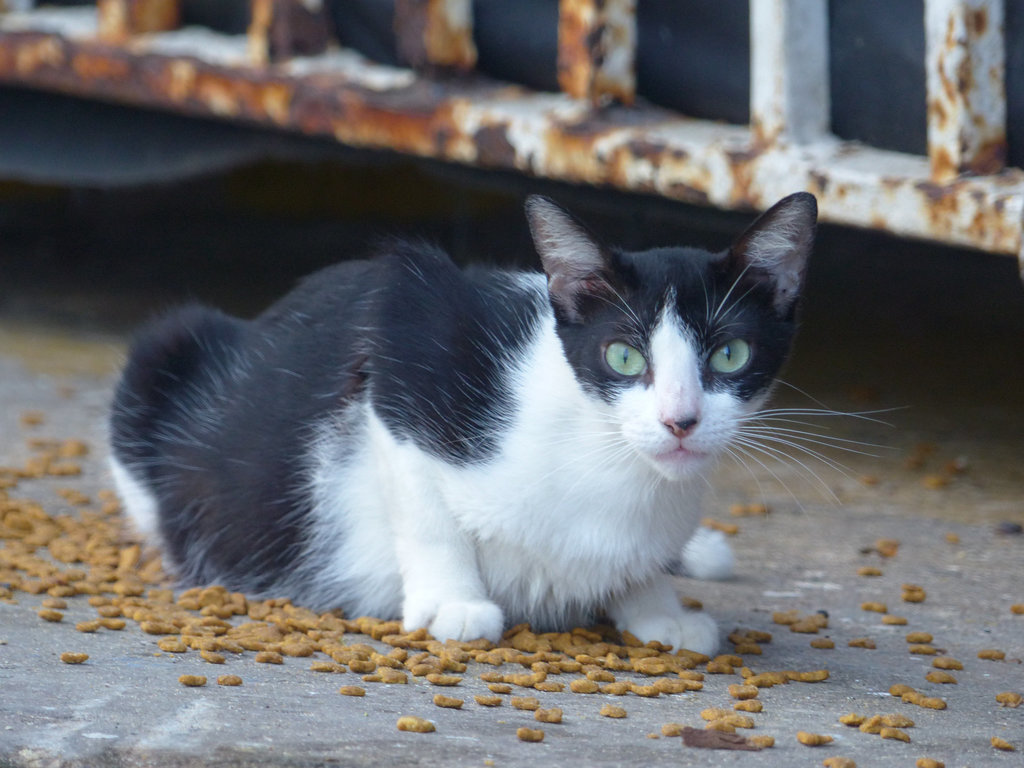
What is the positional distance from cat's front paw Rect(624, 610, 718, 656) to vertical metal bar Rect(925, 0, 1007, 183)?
42.1 inches

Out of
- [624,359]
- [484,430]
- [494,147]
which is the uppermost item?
[494,147]

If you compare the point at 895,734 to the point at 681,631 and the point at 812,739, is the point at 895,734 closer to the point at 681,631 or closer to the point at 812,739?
the point at 812,739

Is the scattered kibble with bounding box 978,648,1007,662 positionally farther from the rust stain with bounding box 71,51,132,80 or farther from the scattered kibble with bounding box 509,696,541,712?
the rust stain with bounding box 71,51,132,80

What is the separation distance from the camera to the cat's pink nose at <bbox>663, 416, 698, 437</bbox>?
192 centimetres

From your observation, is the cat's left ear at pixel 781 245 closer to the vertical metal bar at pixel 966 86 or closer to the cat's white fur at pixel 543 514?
the cat's white fur at pixel 543 514

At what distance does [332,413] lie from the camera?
2.40 metres

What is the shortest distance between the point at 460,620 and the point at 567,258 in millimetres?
596

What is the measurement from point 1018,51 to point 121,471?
1.98 m

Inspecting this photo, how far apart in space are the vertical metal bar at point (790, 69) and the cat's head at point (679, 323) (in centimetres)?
100

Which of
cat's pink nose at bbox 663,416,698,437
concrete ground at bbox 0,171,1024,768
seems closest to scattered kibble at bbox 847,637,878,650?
concrete ground at bbox 0,171,1024,768

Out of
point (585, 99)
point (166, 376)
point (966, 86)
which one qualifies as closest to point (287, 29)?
point (585, 99)

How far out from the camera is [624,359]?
79.3 inches

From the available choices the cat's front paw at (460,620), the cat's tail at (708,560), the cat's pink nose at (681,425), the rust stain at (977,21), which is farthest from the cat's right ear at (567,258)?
the rust stain at (977,21)

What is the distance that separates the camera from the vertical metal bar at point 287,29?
3832 millimetres
